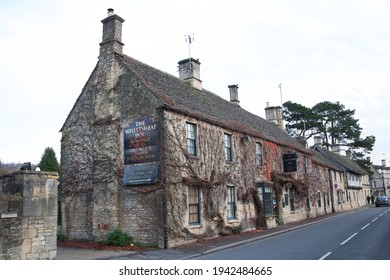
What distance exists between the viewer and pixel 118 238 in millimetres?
16094

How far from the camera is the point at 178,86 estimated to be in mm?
21344

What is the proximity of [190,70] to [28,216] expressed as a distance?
15.0m

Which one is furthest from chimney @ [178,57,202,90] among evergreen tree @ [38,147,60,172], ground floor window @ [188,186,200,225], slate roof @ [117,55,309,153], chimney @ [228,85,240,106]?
evergreen tree @ [38,147,60,172]

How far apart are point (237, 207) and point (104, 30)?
1225cm

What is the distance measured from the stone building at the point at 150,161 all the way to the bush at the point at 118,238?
377 mm

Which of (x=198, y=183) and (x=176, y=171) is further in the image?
(x=198, y=183)

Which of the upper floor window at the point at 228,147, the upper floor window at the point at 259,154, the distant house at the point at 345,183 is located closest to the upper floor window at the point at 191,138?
the upper floor window at the point at 228,147

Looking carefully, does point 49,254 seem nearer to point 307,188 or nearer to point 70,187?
point 70,187

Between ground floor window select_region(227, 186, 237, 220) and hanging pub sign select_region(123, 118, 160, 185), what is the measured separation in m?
5.97

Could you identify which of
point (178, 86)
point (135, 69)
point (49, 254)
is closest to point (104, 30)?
point (135, 69)

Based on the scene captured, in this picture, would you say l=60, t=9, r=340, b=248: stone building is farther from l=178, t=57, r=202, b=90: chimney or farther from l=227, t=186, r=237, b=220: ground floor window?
l=178, t=57, r=202, b=90: chimney

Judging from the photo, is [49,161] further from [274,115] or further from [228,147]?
[274,115]

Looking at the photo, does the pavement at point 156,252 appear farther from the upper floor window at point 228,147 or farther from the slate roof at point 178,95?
the slate roof at point 178,95

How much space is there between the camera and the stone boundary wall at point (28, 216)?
36.2ft
